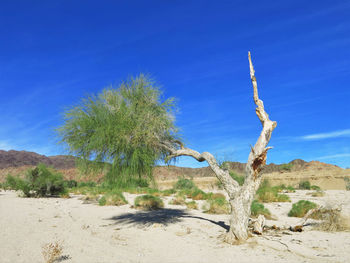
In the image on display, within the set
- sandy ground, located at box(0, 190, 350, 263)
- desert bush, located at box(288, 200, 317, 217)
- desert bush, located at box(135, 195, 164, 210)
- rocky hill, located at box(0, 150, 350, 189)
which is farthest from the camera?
rocky hill, located at box(0, 150, 350, 189)

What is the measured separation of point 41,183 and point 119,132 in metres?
20.5

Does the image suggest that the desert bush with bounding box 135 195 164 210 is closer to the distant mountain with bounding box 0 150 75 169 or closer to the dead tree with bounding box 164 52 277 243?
the dead tree with bounding box 164 52 277 243

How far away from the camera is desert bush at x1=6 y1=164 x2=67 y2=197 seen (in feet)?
86.9

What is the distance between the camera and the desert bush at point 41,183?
2650 centimetres

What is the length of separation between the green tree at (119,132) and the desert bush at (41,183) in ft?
61.3

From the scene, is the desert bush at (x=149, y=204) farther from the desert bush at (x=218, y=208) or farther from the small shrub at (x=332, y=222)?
the small shrub at (x=332, y=222)

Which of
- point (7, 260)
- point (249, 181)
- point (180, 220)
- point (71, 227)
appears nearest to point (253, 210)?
→ point (180, 220)

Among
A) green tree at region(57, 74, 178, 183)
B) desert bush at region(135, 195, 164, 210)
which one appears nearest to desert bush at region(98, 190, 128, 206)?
desert bush at region(135, 195, 164, 210)

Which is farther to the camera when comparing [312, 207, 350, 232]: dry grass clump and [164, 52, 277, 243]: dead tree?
[312, 207, 350, 232]: dry grass clump

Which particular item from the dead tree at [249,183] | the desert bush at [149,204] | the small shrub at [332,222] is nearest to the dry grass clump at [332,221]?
the small shrub at [332,222]

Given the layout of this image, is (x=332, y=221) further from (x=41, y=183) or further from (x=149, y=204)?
(x=41, y=183)

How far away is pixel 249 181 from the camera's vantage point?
9211 mm

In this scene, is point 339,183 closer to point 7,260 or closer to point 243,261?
point 243,261

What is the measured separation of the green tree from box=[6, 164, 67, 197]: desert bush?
18.7m
